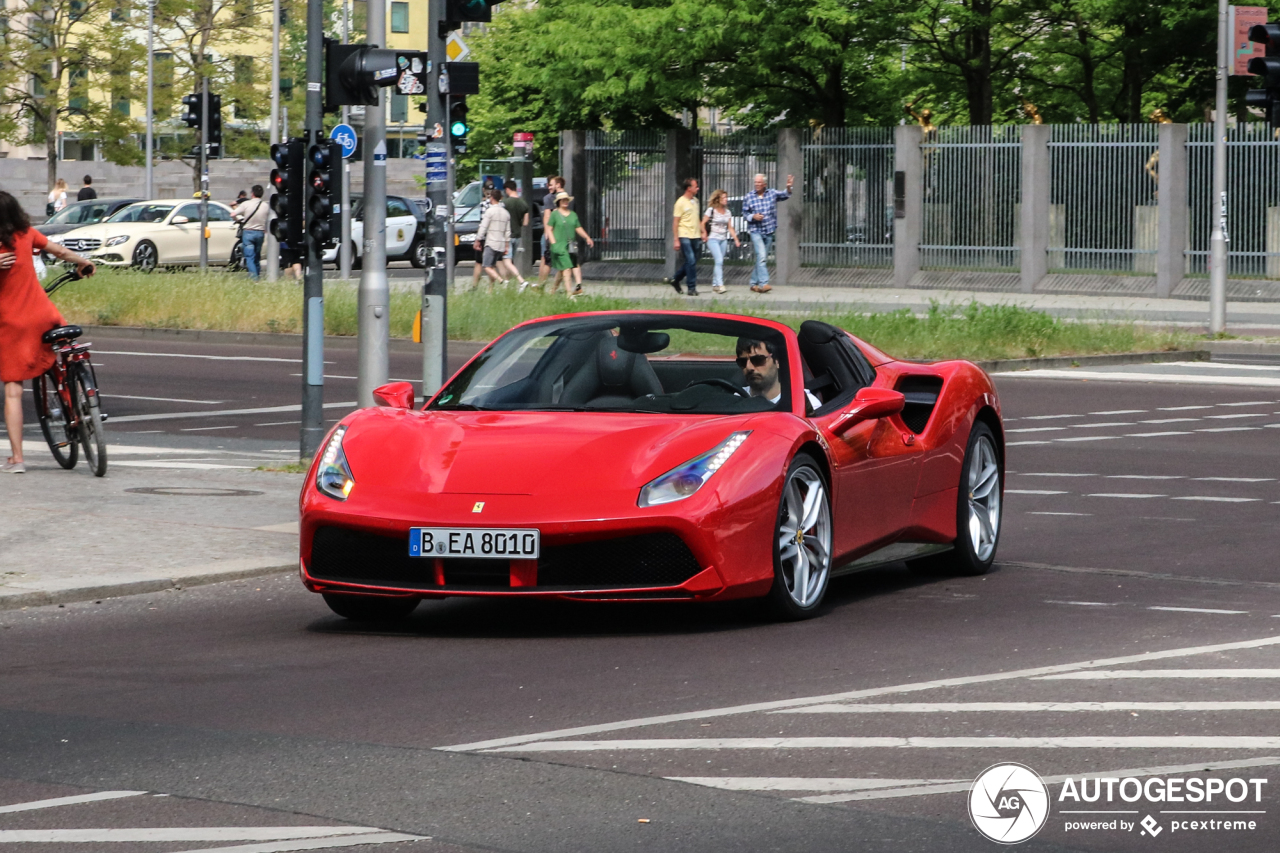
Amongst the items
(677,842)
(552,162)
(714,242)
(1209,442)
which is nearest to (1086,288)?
(714,242)

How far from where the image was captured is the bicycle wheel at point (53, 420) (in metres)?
13.5

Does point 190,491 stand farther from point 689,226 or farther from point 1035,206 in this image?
point 1035,206

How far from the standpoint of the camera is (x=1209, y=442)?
1650 centimetres

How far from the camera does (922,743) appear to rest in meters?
6.11

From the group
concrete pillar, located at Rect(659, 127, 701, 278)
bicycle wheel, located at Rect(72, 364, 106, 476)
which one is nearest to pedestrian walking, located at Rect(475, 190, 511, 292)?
concrete pillar, located at Rect(659, 127, 701, 278)

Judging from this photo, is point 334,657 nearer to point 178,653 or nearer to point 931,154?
point 178,653

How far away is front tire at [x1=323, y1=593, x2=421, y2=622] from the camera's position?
8555 mm

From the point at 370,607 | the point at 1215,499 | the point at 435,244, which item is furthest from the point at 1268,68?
the point at 370,607

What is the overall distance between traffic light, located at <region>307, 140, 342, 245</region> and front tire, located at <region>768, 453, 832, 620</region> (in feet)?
19.5

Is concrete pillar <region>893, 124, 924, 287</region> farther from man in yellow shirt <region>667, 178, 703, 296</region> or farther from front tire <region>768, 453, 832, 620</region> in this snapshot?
front tire <region>768, 453, 832, 620</region>

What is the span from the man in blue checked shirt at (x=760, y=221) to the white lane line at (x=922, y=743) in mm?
31260

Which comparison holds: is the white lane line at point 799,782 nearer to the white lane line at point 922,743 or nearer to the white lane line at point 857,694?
the white lane line at point 922,743

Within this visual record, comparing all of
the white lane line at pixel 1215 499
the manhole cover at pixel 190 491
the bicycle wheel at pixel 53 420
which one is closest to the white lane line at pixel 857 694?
the white lane line at pixel 1215 499

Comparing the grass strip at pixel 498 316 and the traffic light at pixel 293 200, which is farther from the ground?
the traffic light at pixel 293 200
